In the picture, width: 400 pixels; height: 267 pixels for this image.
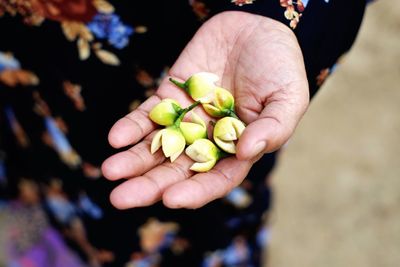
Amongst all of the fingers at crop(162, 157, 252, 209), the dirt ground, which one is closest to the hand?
the fingers at crop(162, 157, 252, 209)

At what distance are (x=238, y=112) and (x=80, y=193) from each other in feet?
1.69

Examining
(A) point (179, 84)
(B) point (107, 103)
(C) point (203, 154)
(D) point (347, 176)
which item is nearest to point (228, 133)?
(C) point (203, 154)

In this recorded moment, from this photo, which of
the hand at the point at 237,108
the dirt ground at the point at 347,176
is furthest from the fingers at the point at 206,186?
the dirt ground at the point at 347,176

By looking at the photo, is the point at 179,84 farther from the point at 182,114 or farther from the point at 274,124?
the point at 274,124

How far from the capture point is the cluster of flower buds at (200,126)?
31.2 inches

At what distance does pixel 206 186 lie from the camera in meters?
0.73

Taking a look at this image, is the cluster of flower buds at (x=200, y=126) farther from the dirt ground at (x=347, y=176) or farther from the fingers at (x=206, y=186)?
the dirt ground at (x=347, y=176)

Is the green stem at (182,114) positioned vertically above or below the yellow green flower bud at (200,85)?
below

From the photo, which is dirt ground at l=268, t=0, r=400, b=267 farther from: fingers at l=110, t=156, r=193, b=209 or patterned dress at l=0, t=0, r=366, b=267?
Result: fingers at l=110, t=156, r=193, b=209

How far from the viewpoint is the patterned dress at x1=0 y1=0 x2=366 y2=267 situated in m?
0.86

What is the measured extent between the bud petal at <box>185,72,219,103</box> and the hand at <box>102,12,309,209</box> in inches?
1.2

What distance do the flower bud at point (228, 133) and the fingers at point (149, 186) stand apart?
70 millimetres

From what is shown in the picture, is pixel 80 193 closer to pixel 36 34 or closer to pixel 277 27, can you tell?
pixel 36 34

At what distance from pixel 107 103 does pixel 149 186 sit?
28 centimetres
